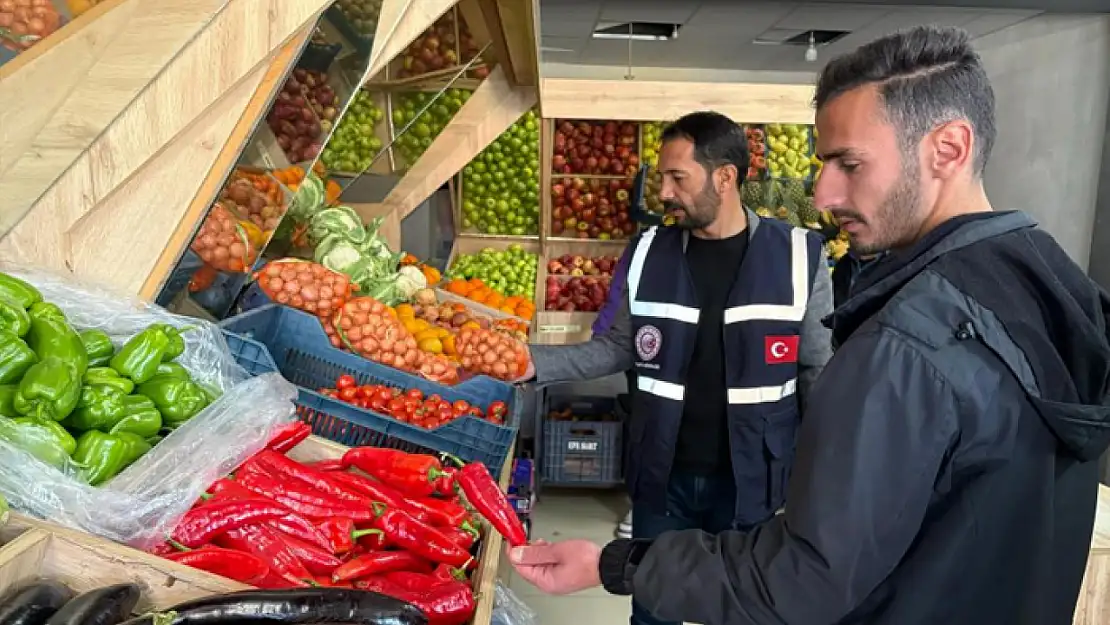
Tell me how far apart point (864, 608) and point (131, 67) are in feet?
5.07

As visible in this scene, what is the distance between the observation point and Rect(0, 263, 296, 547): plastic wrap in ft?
4.26

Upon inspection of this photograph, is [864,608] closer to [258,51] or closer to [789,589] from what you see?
[789,589]

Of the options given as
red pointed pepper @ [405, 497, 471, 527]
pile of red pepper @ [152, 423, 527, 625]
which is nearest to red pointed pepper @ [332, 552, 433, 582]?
pile of red pepper @ [152, 423, 527, 625]

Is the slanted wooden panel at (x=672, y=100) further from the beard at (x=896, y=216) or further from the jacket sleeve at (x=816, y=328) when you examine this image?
the beard at (x=896, y=216)

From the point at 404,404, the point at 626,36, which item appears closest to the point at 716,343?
the point at 404,404

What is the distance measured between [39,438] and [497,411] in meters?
1.25

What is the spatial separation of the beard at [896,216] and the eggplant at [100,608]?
1183 millimetres

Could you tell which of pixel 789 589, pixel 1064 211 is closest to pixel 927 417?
pixel 789 589

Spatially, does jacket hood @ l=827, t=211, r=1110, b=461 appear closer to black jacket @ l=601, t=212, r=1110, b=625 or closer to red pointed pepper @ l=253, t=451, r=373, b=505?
black jacket @ l=601, t=212, r=1110, b=625

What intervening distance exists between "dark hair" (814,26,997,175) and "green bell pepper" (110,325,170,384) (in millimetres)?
1405

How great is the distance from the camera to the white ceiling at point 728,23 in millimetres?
6746

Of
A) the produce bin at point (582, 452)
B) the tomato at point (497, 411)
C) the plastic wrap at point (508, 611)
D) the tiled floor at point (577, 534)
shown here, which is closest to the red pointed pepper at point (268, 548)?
the plastic wrap at point (508, 611)

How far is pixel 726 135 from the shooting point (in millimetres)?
2693

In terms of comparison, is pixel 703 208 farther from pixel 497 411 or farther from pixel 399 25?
pixel 399 25
